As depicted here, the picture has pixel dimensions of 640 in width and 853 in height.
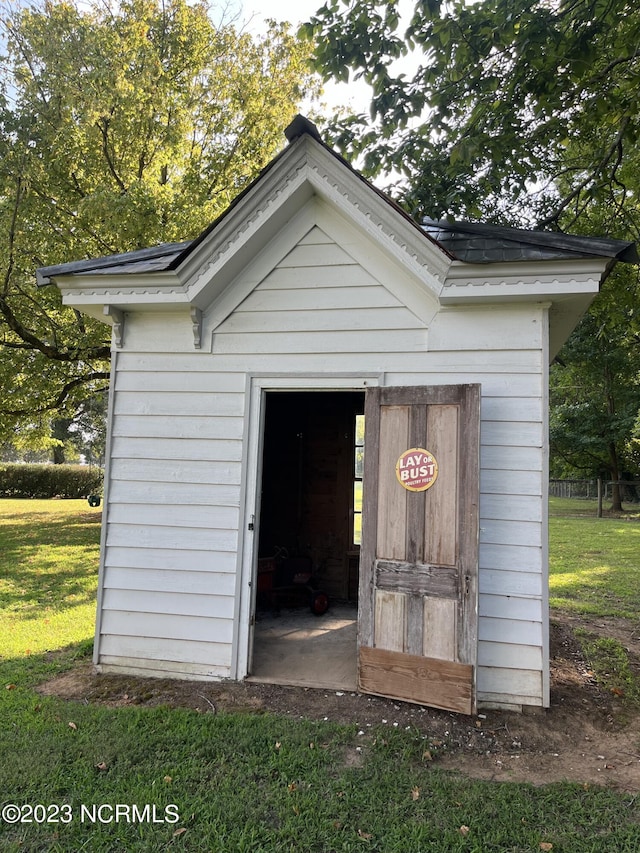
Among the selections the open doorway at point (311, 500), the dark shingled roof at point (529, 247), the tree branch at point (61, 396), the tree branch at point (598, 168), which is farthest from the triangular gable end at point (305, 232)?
the tree branch at point (61, 396)

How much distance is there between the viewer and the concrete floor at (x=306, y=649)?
171 inches

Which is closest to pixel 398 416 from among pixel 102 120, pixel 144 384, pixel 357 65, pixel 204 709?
pixel 144 384

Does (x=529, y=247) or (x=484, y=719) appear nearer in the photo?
(x=484, y=719)

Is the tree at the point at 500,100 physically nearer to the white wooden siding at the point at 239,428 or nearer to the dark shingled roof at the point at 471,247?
the dark shingled roof at the point at 471,247

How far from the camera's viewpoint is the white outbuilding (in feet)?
12.6

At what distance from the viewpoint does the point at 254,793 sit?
282 centimetres

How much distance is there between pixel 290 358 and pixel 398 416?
1071 millimetres

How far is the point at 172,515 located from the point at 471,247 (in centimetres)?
327

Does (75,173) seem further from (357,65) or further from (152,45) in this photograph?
(357,65)

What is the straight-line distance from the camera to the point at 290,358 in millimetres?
4477

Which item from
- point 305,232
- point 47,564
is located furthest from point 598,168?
point 47,564

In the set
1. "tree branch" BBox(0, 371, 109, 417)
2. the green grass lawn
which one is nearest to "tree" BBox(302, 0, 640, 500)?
the green grass lawn

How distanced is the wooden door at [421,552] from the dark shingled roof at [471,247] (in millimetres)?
1057

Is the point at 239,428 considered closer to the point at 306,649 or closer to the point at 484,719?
the point at 306,649
